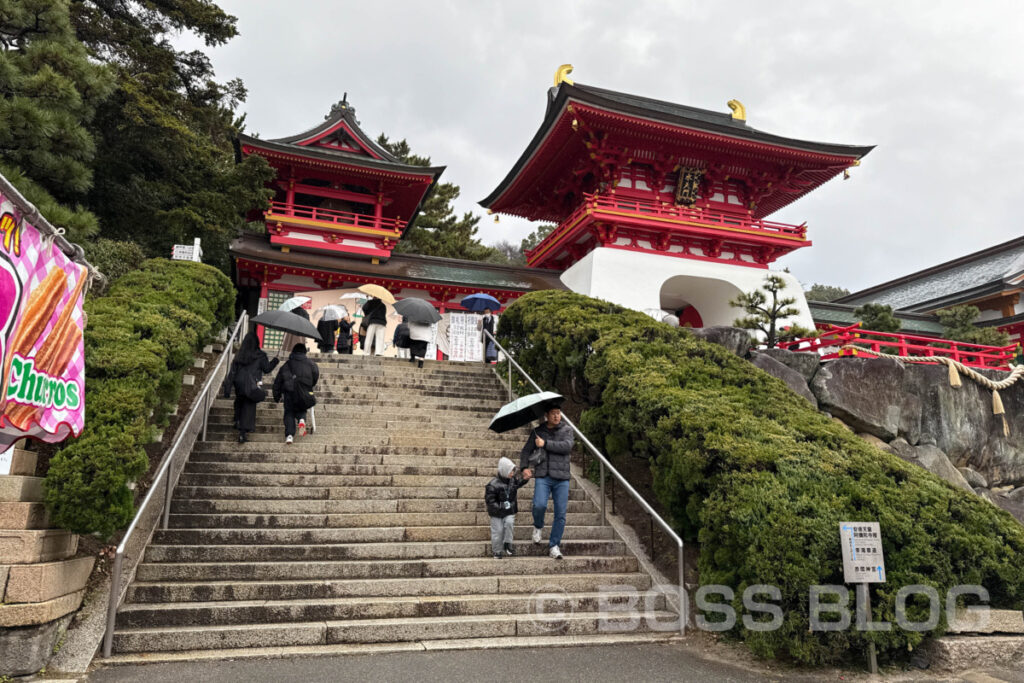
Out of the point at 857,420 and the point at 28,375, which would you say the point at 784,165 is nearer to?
the point at 857,420

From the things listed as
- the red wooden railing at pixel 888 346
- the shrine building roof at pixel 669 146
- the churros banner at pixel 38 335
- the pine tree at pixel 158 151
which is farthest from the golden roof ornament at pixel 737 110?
the churros banner at pixel 38 335

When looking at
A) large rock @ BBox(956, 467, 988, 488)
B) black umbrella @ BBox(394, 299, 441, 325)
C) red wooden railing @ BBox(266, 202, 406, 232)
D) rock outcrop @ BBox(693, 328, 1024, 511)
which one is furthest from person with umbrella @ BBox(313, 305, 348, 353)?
large rock @ BBox(956, 467, 988, 488)

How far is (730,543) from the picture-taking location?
4.98 m

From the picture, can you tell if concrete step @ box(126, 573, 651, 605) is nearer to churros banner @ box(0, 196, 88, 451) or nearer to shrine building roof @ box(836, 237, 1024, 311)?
churros banner @ box(0, 196, 88, 451)

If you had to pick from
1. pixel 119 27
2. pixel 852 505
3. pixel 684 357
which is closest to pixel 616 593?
pixel 852 505

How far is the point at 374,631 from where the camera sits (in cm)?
453

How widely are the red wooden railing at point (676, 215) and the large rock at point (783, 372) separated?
759 centimetres

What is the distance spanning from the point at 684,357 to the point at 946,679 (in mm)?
4030

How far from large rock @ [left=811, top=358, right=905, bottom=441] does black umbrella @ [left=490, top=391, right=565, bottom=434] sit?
731 cm

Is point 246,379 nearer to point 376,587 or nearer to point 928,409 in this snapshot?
point 376,587

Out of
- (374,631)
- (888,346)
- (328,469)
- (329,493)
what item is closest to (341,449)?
(328,469)

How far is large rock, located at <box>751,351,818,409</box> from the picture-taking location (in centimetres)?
1085

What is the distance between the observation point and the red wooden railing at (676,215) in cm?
1747

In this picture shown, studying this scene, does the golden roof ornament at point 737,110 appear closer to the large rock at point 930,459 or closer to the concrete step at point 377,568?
the large rock at point 930,459
